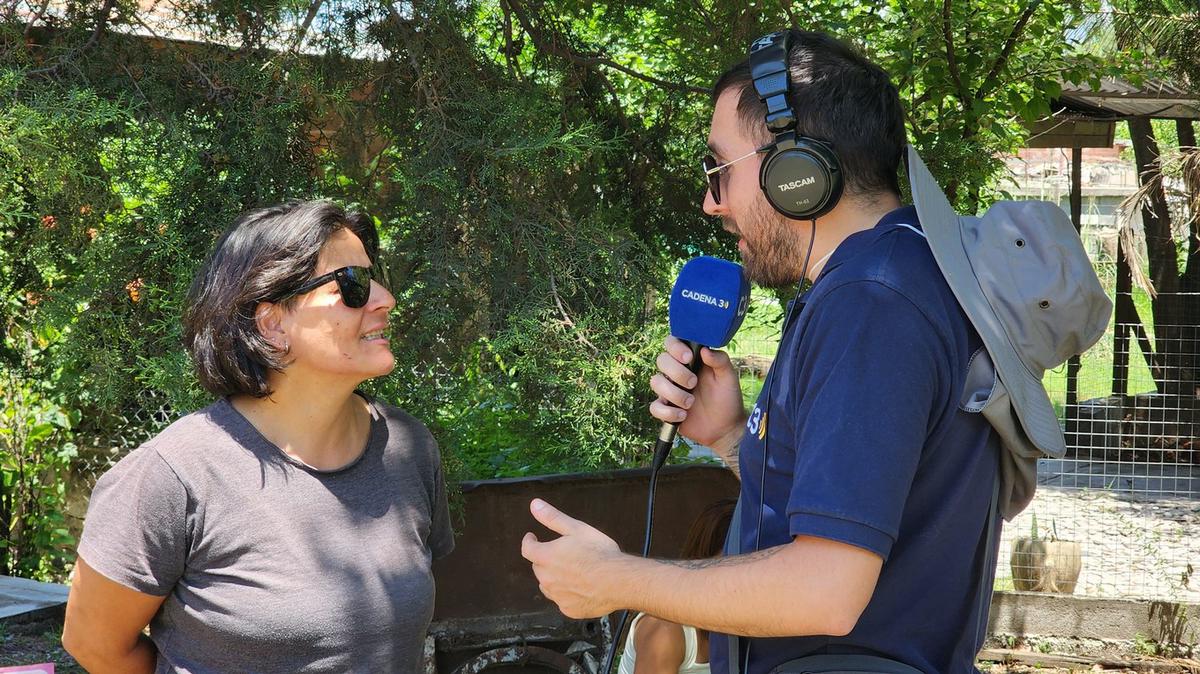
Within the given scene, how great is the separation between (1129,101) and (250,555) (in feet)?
31.6

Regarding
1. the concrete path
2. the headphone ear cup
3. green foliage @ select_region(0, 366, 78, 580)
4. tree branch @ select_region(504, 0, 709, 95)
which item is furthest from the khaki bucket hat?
green foliage @ select_region(0, 366, 78, 580)

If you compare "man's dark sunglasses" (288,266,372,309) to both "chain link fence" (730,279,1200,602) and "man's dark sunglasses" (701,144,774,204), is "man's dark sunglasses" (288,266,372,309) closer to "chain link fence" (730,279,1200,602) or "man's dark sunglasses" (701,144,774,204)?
"man's dark sunglasses" (701,144,774,204)

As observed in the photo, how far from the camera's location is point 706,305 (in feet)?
6.98

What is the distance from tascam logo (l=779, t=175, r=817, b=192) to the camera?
1.79 meters

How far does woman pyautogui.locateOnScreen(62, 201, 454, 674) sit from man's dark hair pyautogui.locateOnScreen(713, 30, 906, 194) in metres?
1.18

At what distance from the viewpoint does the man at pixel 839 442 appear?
152 cm

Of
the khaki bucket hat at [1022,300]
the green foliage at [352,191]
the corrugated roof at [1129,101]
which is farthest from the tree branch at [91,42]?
the corrugated roof at [1129,101]

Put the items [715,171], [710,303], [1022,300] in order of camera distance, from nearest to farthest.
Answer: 1. [1022,300]
2. [715,171]
3. [710,303]

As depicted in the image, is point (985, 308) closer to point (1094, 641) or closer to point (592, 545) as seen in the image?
point (592, 545)

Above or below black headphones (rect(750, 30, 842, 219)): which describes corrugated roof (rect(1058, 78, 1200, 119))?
above

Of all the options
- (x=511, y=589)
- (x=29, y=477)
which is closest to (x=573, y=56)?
(x=511, y=589)

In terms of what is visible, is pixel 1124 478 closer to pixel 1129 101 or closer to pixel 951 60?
pixel 1129 101

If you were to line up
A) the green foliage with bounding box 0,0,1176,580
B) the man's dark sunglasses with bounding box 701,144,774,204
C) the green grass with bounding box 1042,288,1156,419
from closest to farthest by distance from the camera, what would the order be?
the man's dark sunglasses with bounding box 701,144,774,204
the green foliage with bounding box 0,0,1176,580
the green grass with bounding box 1042,288,1156,419

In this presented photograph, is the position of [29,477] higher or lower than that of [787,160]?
lower
